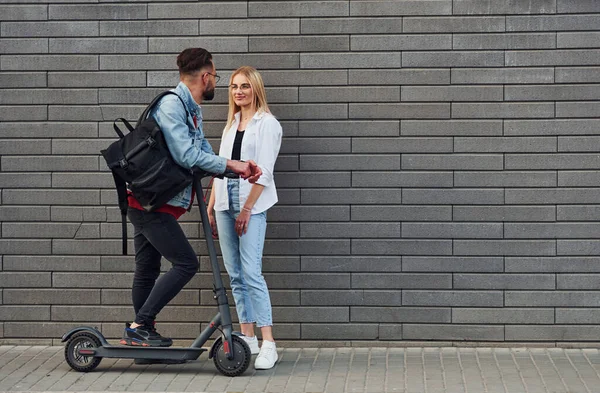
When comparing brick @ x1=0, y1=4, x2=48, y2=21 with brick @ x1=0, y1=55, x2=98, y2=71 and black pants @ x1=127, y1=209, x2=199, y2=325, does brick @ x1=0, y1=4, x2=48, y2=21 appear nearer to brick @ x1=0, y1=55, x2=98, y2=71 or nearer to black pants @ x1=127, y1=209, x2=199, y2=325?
brick @ x1=0, y1=55, x2=98, y2=71

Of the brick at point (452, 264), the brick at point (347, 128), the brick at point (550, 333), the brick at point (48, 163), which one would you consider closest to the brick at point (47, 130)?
the brick at point (48, 163)

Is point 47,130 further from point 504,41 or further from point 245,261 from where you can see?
point 504,41

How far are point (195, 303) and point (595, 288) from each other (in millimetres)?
2783

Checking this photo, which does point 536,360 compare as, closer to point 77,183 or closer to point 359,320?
point 359,320

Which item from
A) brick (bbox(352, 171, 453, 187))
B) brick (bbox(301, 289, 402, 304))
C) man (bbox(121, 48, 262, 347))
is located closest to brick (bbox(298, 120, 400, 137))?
brick (bbox(352, 171, 453, 187))

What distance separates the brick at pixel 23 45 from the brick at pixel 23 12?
15 cm

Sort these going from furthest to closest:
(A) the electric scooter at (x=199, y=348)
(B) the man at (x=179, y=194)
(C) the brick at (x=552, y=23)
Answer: (C) the brick at (x=552, y=23) → (A) the electric scooter at (x=199, y=348) → (B) the man at (x=179, y=194)

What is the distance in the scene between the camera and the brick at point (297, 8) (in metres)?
7.47

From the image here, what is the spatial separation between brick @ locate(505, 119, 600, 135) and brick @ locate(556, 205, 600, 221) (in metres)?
0.51

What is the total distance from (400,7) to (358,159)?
1087 millimetres

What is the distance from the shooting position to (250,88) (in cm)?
706

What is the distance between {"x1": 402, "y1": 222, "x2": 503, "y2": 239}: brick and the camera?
7.44 meters

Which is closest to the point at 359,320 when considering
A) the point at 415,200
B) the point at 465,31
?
the point at 415,200

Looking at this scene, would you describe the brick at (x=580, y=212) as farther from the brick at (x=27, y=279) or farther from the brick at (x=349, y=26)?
the brick at (x=27, y=279)
